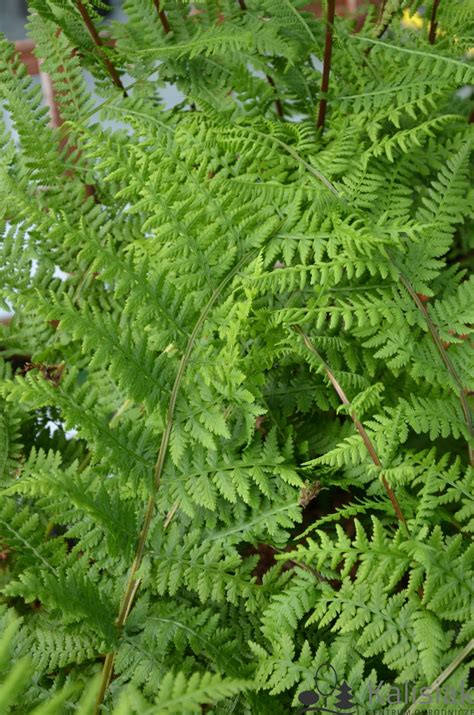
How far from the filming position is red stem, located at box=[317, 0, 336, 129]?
72 cm

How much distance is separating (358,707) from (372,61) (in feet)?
2.16

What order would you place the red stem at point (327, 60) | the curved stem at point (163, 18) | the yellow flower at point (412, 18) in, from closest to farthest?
the red stem at point (327, 60)
the curved stem at point (163, 18)
the yellow flower at point (412, 18)

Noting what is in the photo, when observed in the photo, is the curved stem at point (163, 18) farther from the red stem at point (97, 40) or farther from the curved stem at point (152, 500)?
the curved stem at point (152, 500)

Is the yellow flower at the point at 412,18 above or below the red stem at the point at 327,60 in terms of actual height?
below

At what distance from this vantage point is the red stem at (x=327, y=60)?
0.72 metres

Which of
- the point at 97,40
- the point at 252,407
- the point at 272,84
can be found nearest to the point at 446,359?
the point at 252,407

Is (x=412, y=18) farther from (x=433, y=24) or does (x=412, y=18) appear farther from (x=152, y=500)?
(x=152, y=500)

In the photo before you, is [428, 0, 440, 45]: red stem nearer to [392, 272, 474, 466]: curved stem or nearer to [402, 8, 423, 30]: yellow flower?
[402, 8, 423, 30]: yellow flower

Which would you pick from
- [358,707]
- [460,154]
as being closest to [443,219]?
[460,154]

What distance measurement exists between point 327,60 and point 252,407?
0.37 m

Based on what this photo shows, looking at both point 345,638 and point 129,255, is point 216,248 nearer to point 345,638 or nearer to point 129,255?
point 129,255

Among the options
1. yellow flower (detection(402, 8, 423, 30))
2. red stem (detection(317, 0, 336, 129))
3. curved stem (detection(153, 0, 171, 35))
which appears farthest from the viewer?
yellow flower (detection(402, 8, 423, 30))

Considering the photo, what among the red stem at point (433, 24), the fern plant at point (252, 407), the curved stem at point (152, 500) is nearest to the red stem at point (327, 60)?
the fern plant at point (252, 407)

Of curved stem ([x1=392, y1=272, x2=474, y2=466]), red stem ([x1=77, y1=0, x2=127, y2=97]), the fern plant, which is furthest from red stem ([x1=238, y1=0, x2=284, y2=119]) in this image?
curved stem ([x1=392, y1=272, x2=474, y2=466])
